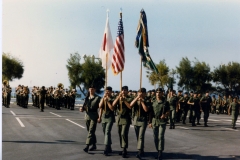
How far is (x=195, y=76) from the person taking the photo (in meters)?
47.3

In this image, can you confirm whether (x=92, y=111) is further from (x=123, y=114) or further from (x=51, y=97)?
(x=51, y=97)

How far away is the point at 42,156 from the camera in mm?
9445

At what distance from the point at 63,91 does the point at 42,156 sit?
73.4ft

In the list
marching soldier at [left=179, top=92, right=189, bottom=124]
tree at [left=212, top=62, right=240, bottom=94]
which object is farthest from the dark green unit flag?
tree at [left=212, top=62, right=240, bottom=94]

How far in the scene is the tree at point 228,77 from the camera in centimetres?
4203

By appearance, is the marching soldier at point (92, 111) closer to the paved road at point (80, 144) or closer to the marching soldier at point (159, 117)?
the paved road at point (80, 144)

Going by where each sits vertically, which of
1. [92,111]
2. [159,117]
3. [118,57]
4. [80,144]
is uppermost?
[118,57]

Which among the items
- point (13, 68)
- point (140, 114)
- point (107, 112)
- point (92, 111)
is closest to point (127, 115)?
point (140, 114)

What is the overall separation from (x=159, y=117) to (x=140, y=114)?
515 mm

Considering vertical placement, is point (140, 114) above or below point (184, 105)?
above

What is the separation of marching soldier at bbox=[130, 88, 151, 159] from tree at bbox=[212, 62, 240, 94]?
33309 mm

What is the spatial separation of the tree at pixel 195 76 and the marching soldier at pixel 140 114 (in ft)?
121

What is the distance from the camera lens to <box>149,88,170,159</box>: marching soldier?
962 centimetres

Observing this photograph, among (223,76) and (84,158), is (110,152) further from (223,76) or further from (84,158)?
(223,76)
